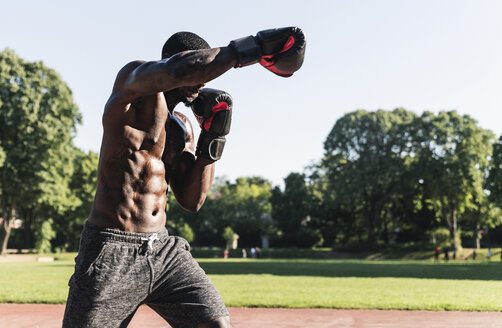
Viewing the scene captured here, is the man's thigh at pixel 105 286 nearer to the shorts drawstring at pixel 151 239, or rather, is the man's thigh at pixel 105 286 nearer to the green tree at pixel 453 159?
the shorts drawstring at pixel 151 239

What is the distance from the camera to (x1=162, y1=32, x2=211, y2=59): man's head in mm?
2699

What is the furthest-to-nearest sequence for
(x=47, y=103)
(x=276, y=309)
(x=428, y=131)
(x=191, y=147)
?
1. (x=428, y=131)
2. (x=47, y=103)
3. (x=276, y=309)
4. (x=191, y=147)

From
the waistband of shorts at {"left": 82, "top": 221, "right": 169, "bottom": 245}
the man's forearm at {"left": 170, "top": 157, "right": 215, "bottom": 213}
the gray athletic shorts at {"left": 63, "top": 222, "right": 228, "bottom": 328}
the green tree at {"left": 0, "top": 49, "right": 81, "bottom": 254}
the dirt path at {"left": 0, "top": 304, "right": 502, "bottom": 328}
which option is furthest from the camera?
the green tree at {"left": 0, "top": 49, "right": 81, "bottom": 254}

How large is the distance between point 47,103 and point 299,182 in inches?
1449

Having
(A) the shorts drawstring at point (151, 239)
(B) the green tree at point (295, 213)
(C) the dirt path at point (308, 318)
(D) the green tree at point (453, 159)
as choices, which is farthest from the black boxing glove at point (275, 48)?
(B) the green tree at point (295, 213)

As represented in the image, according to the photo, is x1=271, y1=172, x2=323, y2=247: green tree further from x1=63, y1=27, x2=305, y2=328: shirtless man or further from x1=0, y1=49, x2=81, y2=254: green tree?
x1=63, y1=27, x2=305, y2=328: shirtless man

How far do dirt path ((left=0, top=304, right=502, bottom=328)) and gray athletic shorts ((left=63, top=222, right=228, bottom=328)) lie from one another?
434 cm

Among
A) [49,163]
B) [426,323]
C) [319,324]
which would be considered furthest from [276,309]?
[49,163]

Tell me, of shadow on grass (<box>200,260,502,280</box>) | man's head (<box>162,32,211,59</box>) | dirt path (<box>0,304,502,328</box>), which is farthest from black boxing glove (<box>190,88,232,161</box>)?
shadow on grass (<box>200,260,502,280</box>)

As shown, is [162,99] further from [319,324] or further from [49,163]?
[49,163]

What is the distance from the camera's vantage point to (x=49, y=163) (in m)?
34.0

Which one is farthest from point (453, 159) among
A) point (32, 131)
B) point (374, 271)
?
point (32, 131)

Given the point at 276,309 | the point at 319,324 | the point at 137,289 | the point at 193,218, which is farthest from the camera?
the point at 193,218

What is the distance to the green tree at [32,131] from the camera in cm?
3262
